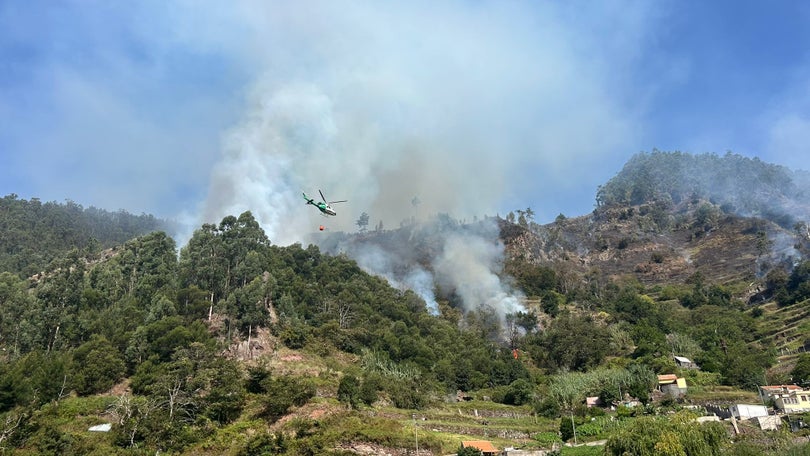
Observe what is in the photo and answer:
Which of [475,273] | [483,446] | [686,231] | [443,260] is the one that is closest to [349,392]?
[483,446]

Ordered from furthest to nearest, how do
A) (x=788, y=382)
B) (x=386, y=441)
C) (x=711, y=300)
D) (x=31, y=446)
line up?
1. (x=711, y=300)
2. (x=788, y=382)
3. (x=386, y=441)
4. (x=31, y=446)

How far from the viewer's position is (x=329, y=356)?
6738cm

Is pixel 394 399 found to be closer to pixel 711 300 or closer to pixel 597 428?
pixel 597 428

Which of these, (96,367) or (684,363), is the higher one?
(684,363)

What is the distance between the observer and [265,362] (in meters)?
60.3

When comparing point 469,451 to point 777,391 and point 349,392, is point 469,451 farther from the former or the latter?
point 777,391

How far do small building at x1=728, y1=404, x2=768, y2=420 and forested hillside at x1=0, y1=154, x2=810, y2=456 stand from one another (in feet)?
16.1

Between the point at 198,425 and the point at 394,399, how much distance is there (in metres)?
20.0

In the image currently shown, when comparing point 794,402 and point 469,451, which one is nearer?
point 469,451

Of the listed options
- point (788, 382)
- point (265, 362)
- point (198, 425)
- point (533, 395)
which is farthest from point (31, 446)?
point (788, 382)

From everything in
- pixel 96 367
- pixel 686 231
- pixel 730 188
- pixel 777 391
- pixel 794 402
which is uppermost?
pixel 730 188

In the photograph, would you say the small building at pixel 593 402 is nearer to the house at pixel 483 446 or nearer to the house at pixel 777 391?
the house at pixel 777 391

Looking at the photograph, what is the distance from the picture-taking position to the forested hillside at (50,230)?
120 metres

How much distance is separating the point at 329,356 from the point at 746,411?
42.4m
